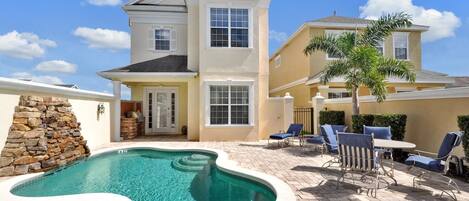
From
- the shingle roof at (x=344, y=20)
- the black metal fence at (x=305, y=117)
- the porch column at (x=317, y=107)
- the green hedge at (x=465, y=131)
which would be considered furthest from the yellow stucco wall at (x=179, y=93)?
the green hedge at (x=465, y=131)

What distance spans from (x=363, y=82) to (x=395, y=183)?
6141 millimetres

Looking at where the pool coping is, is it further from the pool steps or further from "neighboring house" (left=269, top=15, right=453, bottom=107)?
"neighboring house" (left=269, top=15, right=453, bottom=107)

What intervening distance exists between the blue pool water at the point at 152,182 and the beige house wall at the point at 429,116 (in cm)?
693

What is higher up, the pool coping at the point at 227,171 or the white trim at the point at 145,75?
the white trim at the point at 145,75

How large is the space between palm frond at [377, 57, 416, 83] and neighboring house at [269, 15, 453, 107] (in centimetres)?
577

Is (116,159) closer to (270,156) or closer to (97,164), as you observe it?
(97,164)

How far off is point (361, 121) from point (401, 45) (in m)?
12.7

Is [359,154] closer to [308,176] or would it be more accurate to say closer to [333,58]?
[308,176]

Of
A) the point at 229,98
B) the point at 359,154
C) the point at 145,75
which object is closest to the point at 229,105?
the point at 229,98

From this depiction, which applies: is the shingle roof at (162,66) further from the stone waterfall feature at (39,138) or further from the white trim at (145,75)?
the stone waterfall feature at (39,138)

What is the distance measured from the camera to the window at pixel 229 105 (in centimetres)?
1612

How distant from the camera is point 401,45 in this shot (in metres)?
22.1

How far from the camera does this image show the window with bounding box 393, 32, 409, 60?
2205 centimetres

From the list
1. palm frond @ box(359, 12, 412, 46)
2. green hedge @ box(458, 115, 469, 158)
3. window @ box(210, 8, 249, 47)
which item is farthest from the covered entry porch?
green hedge @ box(458, 115, 469, 158)
